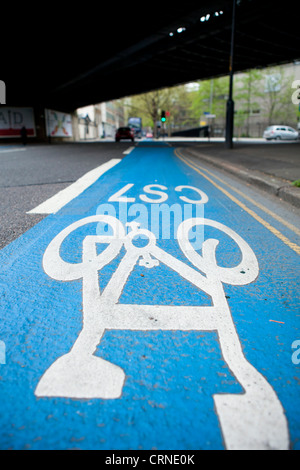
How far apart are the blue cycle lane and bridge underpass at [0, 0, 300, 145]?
1536 centimetres

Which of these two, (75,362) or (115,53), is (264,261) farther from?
(115,53)

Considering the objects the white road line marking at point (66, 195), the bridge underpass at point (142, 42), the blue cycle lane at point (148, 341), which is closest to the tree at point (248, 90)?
the bridge underpass at point (142, 42)

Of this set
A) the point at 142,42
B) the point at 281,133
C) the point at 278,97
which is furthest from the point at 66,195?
the point at 278,97

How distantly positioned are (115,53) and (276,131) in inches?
922

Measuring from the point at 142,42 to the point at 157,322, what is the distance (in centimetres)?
2430

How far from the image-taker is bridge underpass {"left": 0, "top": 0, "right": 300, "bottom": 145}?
16.5 meters

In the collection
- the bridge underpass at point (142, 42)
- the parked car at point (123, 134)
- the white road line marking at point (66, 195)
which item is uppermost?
the bridge underpass at point (142, 42)

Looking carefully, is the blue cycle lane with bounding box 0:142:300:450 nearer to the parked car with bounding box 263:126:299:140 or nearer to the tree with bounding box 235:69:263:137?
the parked car with bounding box 263:126:299:140

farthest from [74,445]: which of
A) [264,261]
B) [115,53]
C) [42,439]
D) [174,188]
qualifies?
[115,53]

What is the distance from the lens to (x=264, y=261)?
3193mm

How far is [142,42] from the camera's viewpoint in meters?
22.2

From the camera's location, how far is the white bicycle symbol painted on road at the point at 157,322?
144 cm

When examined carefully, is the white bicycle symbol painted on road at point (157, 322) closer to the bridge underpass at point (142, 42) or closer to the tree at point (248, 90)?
the bridge underpass at point (142, 42)

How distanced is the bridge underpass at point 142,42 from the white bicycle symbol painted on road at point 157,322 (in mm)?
15240
